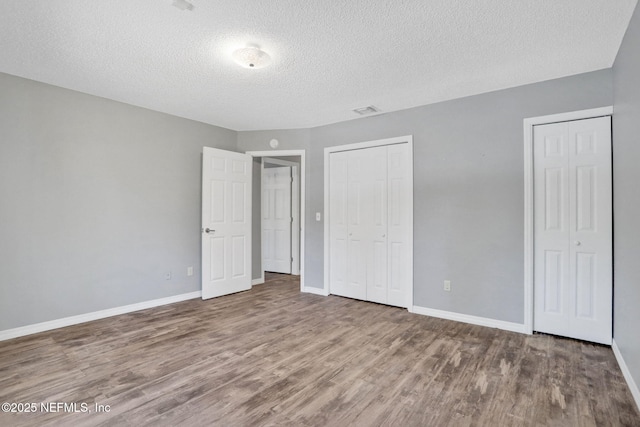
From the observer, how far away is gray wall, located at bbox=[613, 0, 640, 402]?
2053 millimetres

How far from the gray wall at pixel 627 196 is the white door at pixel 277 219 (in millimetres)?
4828

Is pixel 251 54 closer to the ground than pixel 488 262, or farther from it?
farther from it

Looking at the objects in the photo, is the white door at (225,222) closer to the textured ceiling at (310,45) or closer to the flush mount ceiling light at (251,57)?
the textured ceiling at (310,45)

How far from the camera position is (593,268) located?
2871mm

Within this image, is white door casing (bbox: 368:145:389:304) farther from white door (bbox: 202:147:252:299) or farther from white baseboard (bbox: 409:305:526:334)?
white door (bbox: 202:147:252:299)

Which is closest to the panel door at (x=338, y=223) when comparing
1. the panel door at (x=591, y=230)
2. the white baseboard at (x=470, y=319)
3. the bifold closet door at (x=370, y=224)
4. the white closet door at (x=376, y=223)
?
the bifold closet door at (x=370, y=224)

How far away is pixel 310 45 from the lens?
2502mm

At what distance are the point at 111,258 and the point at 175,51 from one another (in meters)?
2.50

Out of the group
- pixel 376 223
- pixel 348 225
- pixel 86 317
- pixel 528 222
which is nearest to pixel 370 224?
pixel 376 223

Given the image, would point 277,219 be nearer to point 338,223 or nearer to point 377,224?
point 338,223

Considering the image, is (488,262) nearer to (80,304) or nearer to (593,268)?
(593,268)

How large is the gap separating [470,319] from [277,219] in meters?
4.07

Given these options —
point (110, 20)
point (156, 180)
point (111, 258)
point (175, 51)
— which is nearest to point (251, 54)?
point (175, 51)

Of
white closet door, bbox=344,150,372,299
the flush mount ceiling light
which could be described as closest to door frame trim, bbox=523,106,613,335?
white closet door, bbox=344,150,372,299
